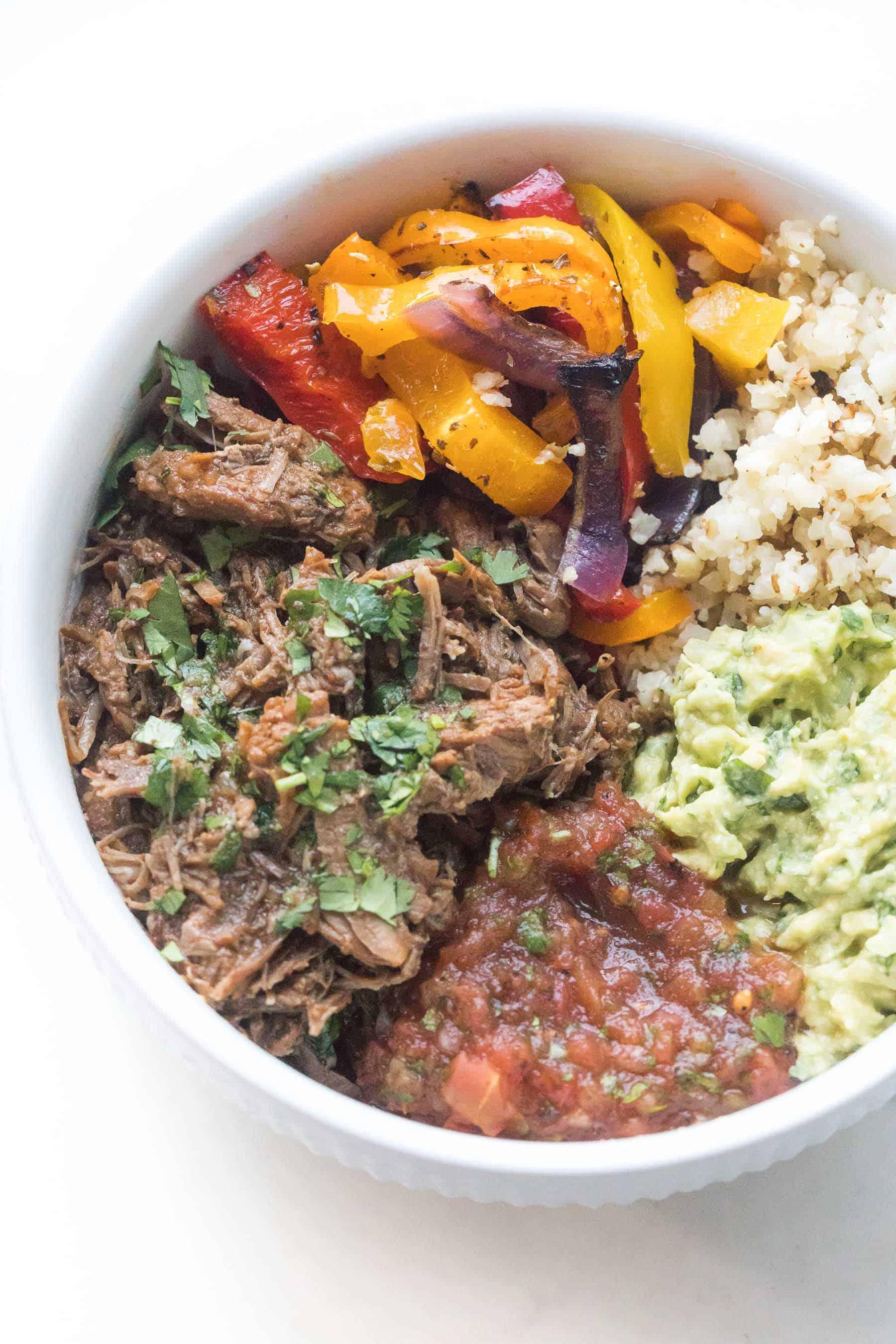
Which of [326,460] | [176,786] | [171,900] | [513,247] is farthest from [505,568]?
[171,900]

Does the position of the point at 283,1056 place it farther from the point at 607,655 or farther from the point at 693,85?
the point at 693,85

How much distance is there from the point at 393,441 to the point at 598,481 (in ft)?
1.42

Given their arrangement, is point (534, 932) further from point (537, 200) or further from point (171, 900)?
point (537, 200)

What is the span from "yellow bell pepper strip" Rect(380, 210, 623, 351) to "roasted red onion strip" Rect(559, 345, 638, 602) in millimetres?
127

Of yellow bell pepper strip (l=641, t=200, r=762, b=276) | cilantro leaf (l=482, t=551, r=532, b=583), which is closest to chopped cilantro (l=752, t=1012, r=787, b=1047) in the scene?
cilantro leaf (l=482, t=551, r=532, b=583)

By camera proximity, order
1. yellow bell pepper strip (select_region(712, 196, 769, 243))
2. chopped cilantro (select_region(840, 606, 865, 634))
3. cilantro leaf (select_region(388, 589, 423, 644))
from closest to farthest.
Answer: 1. cilantro leaf (select_region(388, 589, 423, 644))
2. chopped cilantro (select_region(840, 606, 865, 634))
3. yellow bell pepper strip (select_region(712, 196, 769, 243))

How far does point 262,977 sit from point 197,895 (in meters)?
0.19

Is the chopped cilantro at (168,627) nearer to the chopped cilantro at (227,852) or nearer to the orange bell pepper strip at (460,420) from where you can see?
the chopped cilantro at (227,852)

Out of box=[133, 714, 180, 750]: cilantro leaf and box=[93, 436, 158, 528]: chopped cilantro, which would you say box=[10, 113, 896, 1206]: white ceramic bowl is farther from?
box=[133, 714, 180, 750]: cilantro leaf

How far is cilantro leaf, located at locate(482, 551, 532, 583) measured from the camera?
2322mm

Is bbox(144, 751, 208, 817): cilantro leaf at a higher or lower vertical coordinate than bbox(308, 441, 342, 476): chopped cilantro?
lower

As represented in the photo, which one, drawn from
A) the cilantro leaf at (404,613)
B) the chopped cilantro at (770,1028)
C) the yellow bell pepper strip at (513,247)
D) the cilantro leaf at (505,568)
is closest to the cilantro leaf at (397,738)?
the cilantro leaf at (404,613)

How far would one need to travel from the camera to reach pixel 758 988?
83.3 inches

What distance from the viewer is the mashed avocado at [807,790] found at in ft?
6.81
